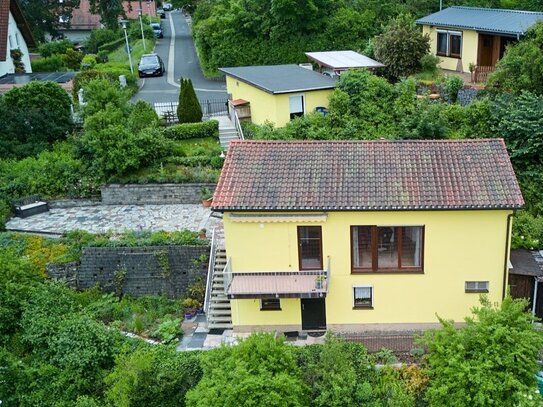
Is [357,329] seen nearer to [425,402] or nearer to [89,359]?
[425,402]

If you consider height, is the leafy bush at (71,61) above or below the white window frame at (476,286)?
above

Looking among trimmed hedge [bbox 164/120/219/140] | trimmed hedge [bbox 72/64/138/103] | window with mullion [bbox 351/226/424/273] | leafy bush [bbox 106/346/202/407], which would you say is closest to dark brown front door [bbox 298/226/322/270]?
window with mullion [bbox 351/226/424/273]

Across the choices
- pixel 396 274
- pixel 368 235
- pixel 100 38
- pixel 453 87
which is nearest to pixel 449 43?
pixel 453 87

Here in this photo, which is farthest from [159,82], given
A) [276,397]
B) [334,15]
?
[276,397]

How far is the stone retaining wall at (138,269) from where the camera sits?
23062 mm

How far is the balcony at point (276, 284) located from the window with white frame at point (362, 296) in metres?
1.24

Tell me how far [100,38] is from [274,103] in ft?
137

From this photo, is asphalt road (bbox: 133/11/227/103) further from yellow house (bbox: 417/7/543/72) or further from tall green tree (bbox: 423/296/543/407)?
tall green tree (bbox: 423/296/543/407)

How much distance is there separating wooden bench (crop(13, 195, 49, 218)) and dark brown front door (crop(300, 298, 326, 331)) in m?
14.6

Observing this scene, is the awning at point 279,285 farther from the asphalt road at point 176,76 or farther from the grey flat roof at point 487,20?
the asphalt road at point 176,76

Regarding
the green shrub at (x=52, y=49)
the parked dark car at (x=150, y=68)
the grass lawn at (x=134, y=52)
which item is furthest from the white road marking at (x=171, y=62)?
the green shrub at (x=52, y=49)

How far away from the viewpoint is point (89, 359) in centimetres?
1889

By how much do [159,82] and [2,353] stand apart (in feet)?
100

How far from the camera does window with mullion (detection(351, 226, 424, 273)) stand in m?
19.1
